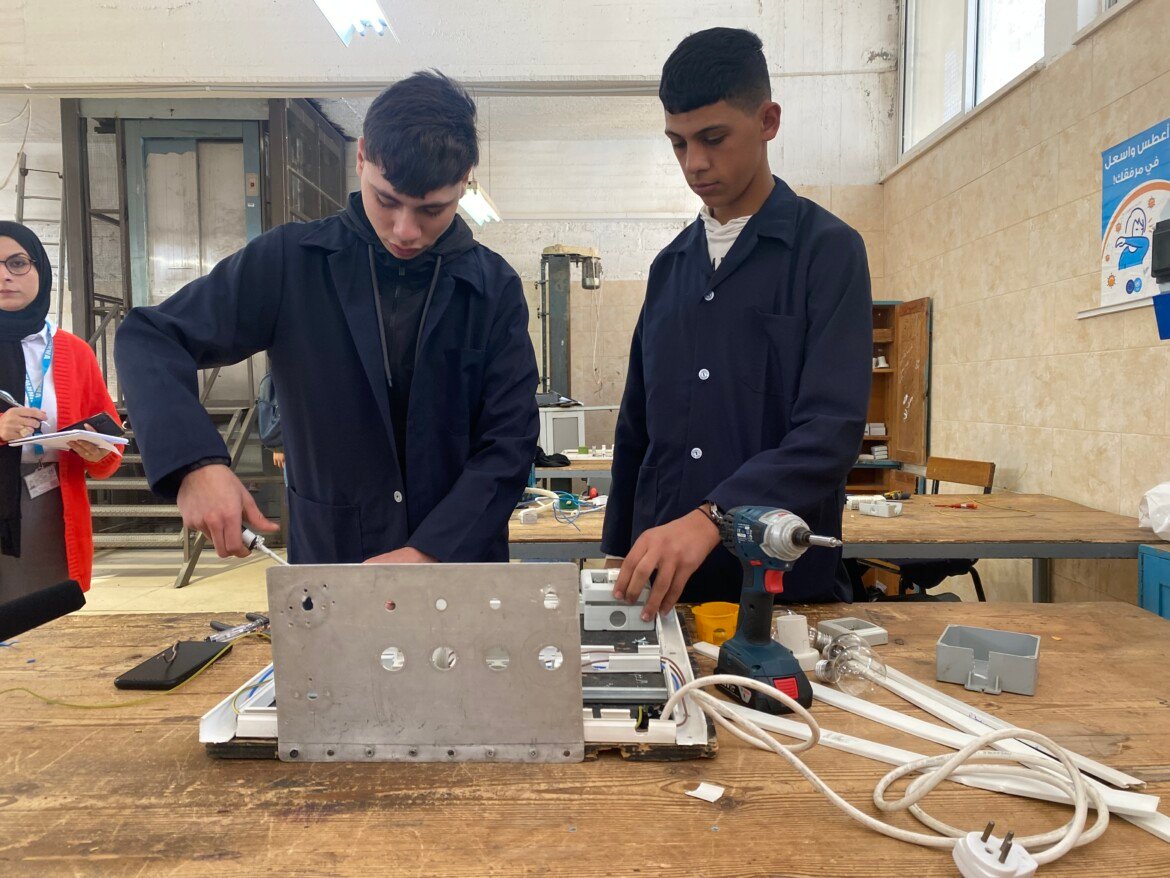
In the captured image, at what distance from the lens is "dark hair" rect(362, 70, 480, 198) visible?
988 mm

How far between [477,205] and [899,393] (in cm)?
286

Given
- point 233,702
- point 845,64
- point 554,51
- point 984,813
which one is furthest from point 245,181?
point 984,813

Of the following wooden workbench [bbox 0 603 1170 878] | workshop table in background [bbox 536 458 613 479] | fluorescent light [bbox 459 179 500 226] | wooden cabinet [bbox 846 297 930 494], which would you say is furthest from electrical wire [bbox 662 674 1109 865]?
fluorescent light [bbox 459 179 500 226]

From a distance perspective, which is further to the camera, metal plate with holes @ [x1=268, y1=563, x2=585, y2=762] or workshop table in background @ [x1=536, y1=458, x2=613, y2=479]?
workshop table in background @ [x1=536, y1=458, x2=613, y2=479]

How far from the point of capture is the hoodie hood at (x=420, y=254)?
1.13m

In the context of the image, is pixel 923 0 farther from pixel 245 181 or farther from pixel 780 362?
pixel 245 181

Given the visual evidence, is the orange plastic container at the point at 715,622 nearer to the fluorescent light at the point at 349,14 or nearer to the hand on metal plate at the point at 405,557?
the hand on metal plate at the point at 405,557

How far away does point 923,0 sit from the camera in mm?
4199

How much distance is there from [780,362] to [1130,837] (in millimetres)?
744

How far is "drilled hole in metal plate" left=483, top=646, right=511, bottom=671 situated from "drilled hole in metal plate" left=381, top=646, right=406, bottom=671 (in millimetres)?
79

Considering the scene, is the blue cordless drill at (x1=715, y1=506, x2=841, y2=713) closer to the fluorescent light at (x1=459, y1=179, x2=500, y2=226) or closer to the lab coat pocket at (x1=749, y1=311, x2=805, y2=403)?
the lab coat pocket at (x1=749, y1=311, x2=805, y2=403)

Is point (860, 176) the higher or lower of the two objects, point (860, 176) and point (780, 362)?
the higher

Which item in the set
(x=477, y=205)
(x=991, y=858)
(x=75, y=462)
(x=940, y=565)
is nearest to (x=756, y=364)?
(x=991, y=858)

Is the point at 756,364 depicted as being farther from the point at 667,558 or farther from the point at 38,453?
the point at 38,453
